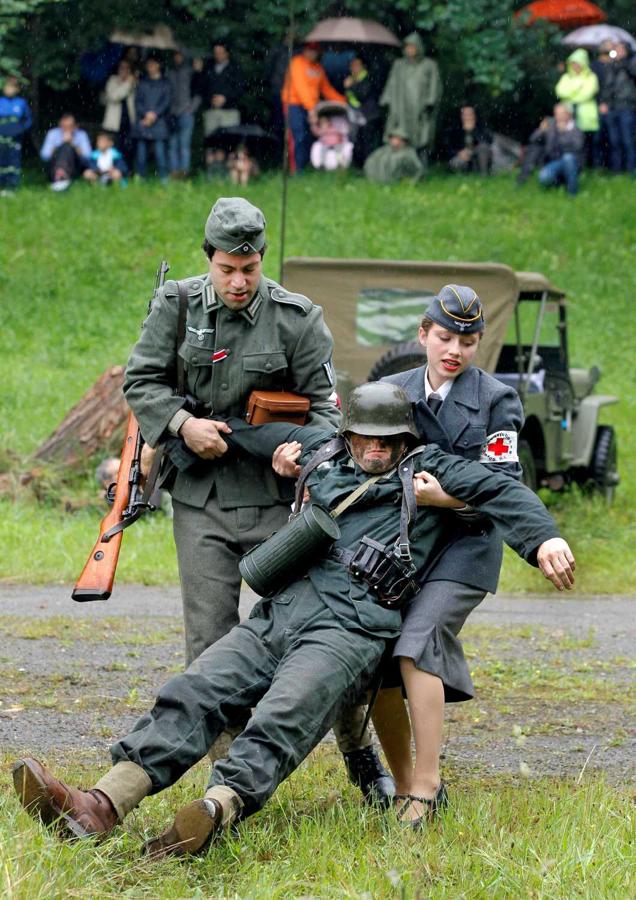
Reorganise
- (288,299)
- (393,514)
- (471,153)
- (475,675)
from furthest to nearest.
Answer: (471,153)
(475,675)
(288,299)
(393,514)

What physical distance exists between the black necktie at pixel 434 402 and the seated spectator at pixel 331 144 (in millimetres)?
20122

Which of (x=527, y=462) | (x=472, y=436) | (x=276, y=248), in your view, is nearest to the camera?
(x=472, y=436)

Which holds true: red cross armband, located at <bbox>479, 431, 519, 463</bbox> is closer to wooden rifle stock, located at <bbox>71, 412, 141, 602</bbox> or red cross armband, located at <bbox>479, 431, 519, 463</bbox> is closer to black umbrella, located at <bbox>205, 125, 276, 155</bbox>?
wooden rifle stock, located at <bbox>71, 412, 141, 602</bbox>

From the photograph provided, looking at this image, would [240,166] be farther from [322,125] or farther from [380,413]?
[380,413]

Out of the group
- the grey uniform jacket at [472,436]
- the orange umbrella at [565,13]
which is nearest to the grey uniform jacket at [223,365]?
the grey uniform jacket at [472,436]

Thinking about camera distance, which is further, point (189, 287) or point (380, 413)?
point (189, 287)

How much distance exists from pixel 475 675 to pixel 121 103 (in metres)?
19.2

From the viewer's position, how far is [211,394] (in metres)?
5.45

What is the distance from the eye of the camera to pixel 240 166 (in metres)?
25.0

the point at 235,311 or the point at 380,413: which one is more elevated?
the point at 235,311

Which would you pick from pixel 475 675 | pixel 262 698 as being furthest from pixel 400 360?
pixel 262 698

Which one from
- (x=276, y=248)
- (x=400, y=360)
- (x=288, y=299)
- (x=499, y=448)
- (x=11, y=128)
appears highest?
(x=288, y=299)

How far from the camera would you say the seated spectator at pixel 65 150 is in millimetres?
24353

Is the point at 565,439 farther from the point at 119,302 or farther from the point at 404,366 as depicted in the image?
the point at 119,302
